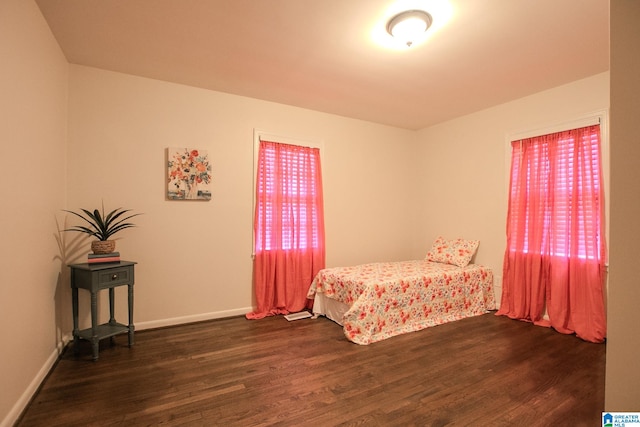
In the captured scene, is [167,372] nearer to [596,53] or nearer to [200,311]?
[200,311]

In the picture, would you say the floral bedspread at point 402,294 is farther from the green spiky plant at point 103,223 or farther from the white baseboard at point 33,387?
the white baseboard at point 33,387

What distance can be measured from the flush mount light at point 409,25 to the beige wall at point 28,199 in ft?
7.45

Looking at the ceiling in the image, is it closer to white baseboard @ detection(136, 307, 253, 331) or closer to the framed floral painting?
the framed floral painting

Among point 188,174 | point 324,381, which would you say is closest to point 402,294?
point 324,381

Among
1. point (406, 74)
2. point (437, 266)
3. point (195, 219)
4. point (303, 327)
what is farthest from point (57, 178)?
point (437, 266)

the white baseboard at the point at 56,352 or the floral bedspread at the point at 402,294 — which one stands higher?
the floral bedspread at the point at 402,294

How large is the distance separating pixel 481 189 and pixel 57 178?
4571mm

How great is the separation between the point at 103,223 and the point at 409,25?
3023mm

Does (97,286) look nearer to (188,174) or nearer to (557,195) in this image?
(188,174)

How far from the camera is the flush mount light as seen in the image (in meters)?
2.05

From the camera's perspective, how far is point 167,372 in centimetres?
227

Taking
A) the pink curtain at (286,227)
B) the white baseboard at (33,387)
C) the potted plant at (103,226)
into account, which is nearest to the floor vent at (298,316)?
the pink curtain at (286,227)

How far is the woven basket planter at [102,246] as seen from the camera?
2590 mm

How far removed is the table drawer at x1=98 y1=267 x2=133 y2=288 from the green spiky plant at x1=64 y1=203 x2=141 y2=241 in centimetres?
32
